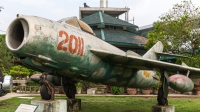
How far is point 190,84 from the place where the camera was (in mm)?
8258

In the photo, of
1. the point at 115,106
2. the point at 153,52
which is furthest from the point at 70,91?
the point at 153,52

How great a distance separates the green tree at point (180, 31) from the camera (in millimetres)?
21281

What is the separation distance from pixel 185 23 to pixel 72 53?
16663 mm

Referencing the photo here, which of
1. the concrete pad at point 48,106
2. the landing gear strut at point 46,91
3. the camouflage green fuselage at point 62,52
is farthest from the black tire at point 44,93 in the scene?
the camouflage green fuselage at point 62,52

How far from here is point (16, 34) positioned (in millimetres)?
6664

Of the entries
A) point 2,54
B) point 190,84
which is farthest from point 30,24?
point 2,54

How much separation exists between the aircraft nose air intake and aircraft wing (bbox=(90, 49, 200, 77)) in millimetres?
2320

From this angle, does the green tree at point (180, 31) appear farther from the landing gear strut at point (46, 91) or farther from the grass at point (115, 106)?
the landing gear strut at point (46, 91)

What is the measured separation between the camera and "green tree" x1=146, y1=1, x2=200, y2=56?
838 inches

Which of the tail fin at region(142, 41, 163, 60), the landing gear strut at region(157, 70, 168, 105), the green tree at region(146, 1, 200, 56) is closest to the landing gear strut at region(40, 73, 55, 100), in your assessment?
the landing gear strut at region(157, 70, 168, 105)

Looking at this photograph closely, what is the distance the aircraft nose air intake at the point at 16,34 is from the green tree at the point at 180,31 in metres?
17.2

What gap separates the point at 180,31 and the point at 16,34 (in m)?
17.3

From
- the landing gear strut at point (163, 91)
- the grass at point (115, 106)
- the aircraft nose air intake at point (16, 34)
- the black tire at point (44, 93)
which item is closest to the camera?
the aircraft nose air intake at point (16, 34)

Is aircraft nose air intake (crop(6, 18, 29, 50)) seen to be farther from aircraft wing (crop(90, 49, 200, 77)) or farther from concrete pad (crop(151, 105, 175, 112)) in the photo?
concrete pad (crop(151, 105, 175, 112))
